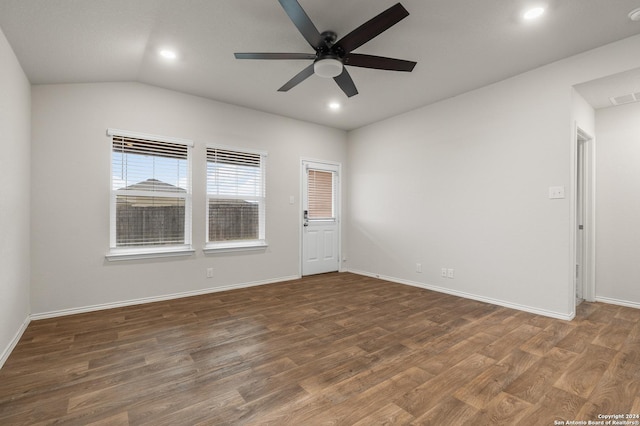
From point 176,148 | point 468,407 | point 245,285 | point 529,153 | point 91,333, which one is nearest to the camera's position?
point 468,407

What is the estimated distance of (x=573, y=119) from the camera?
324cm

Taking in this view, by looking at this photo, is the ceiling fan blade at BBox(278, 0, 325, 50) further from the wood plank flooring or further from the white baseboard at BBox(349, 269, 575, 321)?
the white baseboard at BBox(349, 269, 575, 321)

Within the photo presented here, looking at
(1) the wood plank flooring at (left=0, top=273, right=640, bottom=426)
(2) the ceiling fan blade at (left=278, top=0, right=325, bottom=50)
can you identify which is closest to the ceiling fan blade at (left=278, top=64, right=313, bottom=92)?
(2) the ceiling fan blade at (left=278, top=0, right=325, bottom=50)

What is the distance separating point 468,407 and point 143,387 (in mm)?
2063

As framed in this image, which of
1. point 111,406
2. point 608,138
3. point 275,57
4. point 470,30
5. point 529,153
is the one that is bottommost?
point 111,406

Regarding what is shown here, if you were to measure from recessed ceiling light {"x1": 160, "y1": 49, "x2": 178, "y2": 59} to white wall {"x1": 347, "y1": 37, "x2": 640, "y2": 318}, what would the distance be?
3450 mm

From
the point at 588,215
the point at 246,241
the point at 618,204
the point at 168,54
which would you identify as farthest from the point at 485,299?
the point at 168,54

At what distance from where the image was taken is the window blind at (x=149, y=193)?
3.75 meters

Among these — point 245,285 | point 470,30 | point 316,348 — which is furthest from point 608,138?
point 245,285

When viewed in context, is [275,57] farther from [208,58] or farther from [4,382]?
[4,382]

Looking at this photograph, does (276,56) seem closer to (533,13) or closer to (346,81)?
(346,81)

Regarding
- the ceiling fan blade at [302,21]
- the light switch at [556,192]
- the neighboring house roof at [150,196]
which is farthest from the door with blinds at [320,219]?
the light switch at [556,192]

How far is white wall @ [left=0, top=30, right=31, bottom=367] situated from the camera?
2.36 metres

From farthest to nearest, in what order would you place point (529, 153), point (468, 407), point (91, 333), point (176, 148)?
point (176, 148), point (529, 153), point (91, 333), point (468, 407)
